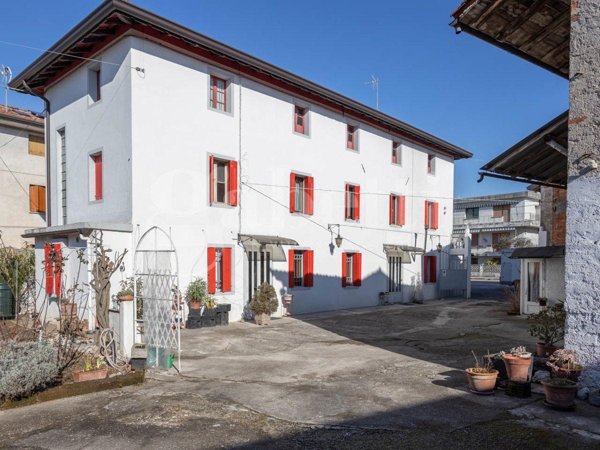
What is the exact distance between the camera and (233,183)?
15.0 meters

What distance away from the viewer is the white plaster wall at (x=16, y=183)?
2016cm

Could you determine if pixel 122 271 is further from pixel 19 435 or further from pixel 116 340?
pixel 19 435

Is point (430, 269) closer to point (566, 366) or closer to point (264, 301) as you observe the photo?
point (264, 301)

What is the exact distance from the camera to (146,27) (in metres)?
12.6

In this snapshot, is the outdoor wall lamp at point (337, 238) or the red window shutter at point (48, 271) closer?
the red window shutter at point (48, 271)

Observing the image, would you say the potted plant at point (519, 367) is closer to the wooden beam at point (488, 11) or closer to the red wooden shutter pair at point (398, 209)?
the wooden beam at point (488, 11)

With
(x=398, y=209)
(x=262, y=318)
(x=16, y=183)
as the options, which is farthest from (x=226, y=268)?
(x=16, y=183)

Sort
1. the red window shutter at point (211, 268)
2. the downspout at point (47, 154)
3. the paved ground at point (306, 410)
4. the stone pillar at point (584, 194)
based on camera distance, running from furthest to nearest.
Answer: the downspout at point (47, 154)
the red window shutter at point (211, 268)
the stone pillar at point (584, 194)
the paved ground at point (306, 410)

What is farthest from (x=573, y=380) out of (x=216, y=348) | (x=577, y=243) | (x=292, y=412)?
(x=216, y=348)

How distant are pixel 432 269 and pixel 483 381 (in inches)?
715

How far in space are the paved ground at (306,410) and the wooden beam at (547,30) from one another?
21.2 ft

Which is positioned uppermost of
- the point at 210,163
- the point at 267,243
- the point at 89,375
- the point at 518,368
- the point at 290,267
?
the point at 210,163

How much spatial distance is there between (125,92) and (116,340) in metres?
7.00

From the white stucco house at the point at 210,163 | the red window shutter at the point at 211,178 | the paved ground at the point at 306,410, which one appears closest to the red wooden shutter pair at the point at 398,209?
the white stucco house at the point at 210,163
